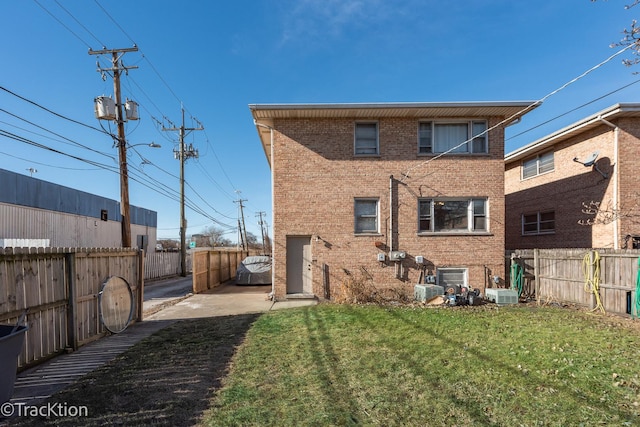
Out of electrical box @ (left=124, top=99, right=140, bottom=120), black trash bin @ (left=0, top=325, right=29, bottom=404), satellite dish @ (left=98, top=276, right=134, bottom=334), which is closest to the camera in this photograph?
black trash bin @ (left=0, top=325, right=29, bottom=404)

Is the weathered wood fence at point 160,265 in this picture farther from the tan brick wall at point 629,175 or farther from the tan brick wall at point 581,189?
the tan brick wall at point 629,175

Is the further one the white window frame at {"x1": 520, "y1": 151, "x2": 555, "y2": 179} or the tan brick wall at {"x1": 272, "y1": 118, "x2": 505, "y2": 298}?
the white window frame at {"x1": 520, "y1": 151, "x2": 555, "y2": 179}

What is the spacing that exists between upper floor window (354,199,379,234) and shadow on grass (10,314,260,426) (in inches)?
239

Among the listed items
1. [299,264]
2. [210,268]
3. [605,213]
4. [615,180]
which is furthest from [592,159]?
[210,268]

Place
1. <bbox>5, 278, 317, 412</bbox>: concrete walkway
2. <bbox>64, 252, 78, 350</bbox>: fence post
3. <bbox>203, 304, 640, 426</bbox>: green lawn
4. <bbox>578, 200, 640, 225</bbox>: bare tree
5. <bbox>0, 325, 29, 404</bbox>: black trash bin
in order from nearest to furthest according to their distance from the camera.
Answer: <bbox>203, 304, 640, 426</bbox>: green lawn, <bbox>0, 325, 29, 404</bbox>: black trash bin, <bbox>5, 278, 317, 412</bbox>: concrete walkway, <bbox>64, 252, 78, 350</bbox>: fence post, <bbox>578, 200, 640, 225</bbox>: bare tree

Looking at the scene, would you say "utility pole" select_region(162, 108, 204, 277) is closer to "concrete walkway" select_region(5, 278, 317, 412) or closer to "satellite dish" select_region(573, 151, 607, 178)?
"concrete walkway" select_region(5, 278, 317, 412)

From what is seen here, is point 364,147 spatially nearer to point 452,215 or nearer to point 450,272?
point 452,215

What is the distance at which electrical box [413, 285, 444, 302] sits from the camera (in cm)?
1066

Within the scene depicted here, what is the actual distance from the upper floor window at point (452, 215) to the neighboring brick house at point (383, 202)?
0.04 m

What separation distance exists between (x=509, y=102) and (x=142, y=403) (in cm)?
1234

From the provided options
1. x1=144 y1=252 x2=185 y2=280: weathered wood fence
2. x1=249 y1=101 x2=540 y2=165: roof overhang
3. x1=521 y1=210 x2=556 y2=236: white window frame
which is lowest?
x1=144 y1=252 x2=185 y2=280: weathered wood fence

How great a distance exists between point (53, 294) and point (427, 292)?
375 inches

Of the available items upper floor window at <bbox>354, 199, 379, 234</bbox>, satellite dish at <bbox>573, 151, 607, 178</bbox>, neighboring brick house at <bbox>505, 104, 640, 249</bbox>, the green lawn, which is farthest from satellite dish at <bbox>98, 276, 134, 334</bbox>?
satellite dish at <bbox>573, 151, 607, 178</bbox>

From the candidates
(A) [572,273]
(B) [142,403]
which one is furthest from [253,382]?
(A) [572,273]
